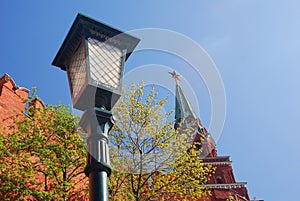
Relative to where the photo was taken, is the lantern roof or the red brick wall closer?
the lantern roof

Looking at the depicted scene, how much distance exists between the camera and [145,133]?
1322cm

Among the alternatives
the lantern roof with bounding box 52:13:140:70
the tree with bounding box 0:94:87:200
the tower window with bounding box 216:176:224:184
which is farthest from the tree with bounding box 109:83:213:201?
the tower window with bounding box 216:176:224:184

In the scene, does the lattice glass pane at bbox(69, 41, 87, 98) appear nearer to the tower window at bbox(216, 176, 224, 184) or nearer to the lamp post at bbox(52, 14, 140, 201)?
the lamp post at bbox(52, 14, 140, 201)

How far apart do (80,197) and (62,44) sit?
9644 millimetres

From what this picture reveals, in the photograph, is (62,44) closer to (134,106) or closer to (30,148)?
(30,148)

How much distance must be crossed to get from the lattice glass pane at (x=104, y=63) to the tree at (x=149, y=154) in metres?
8.62

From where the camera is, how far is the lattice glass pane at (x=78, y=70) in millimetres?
3193

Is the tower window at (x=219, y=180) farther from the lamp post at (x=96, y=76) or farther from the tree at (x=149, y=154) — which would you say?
the lamp post at (x=96, y=76)

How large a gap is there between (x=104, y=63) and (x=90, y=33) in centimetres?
38

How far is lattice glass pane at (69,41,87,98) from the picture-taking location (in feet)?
10.5

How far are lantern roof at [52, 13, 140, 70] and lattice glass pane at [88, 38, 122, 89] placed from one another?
92mm

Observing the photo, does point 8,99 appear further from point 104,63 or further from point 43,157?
point 104,63

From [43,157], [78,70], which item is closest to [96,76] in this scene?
[78,70]

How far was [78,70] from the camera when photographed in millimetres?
3373
